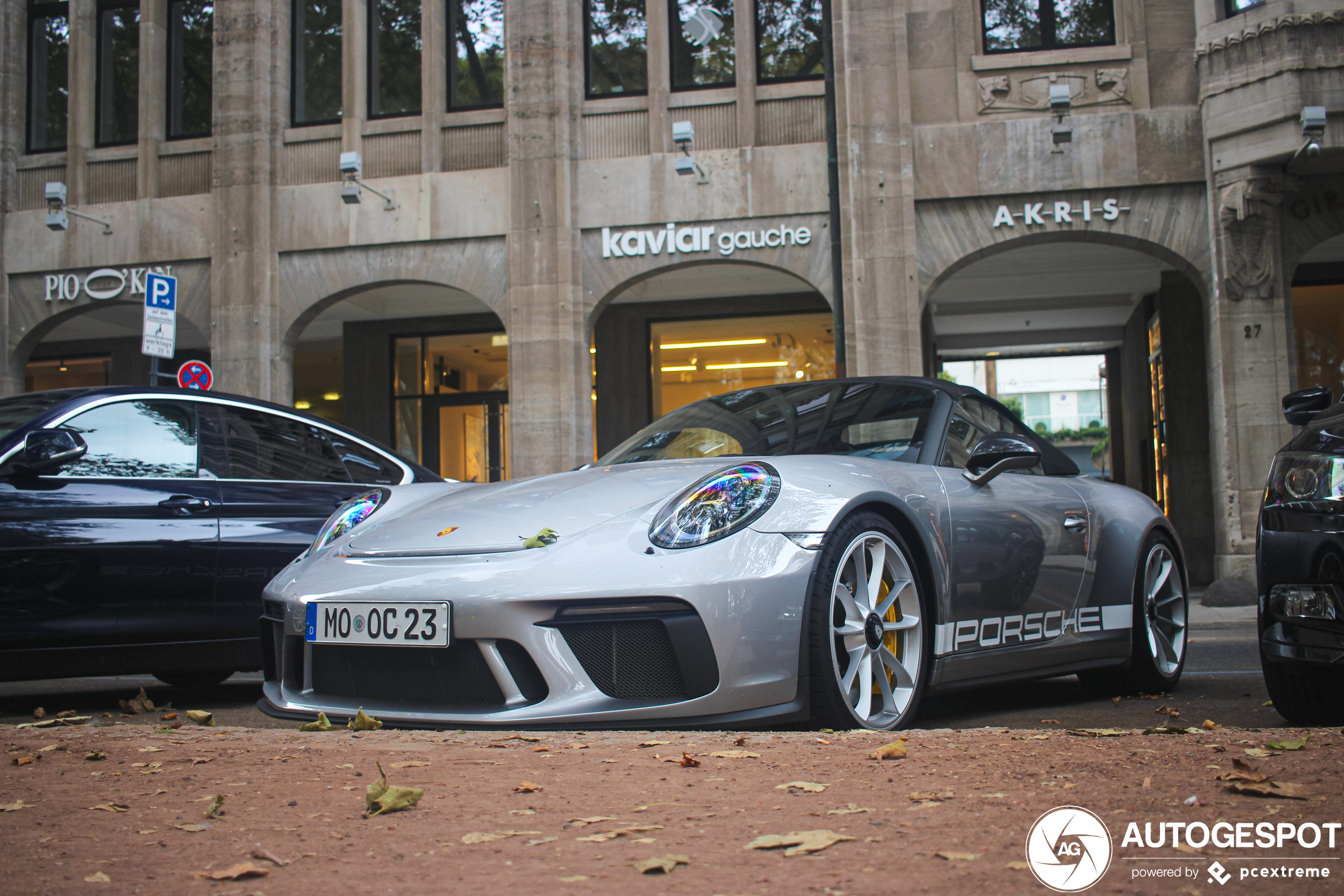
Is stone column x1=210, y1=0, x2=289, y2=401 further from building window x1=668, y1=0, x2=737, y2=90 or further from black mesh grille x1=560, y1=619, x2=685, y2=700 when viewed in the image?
black mesh grille x1=560, y1=619, x2=685, y2=700

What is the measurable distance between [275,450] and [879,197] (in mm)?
10059

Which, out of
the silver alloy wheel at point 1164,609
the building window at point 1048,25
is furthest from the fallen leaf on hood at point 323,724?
the building window at point 1048,25

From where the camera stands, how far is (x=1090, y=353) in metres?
25.8

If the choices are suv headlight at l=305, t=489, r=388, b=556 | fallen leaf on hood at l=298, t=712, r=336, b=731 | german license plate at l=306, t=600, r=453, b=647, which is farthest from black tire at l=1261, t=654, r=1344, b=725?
suv headlight at l=305, t=489, r=388, b=556

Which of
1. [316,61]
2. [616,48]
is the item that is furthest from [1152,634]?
[316,61]

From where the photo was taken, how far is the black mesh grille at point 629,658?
322cm

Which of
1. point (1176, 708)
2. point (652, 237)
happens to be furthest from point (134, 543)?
point (652, 237)

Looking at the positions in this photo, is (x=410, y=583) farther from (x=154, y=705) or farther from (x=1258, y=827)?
(x=154, y=705)

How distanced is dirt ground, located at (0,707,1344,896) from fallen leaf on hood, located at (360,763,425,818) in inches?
1.0

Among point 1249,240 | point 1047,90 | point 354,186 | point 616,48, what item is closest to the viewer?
point 1249,240

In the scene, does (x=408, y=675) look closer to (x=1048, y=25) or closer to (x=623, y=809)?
(x=623, y=809)

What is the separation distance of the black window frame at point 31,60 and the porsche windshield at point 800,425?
16077 millimetres

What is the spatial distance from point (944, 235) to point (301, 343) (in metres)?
11.8

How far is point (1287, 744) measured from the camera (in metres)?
2.87
